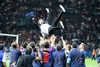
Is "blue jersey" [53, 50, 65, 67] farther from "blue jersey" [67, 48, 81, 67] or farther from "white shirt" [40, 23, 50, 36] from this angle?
"white shirt" [40, 23, 50, 36]

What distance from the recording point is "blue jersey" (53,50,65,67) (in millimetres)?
11384

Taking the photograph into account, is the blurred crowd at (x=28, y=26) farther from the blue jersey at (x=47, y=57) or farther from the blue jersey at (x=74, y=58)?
the blue jersey at (x=47, y=57)

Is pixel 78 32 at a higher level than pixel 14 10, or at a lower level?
lower

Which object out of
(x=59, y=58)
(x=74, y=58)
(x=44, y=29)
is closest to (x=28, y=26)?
(x=44, y=29)

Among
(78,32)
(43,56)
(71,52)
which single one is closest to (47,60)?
(43,56)

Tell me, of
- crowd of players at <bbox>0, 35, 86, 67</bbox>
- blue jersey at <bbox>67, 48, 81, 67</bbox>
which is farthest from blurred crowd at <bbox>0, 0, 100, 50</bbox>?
blue jersey at <bbox>67, 48, 81, 67</bbox>

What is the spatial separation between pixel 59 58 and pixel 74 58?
2.09 ft

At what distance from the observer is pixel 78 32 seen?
121 ft

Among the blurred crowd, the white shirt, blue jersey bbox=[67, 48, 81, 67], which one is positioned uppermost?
the white shirt

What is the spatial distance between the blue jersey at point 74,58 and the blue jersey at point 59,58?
0.84ft

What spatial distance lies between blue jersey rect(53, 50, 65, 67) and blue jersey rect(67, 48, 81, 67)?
26cm

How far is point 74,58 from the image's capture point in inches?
468

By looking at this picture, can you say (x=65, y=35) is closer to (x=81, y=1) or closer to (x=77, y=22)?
(x=77, y=22)

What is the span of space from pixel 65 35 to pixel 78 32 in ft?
6.92
